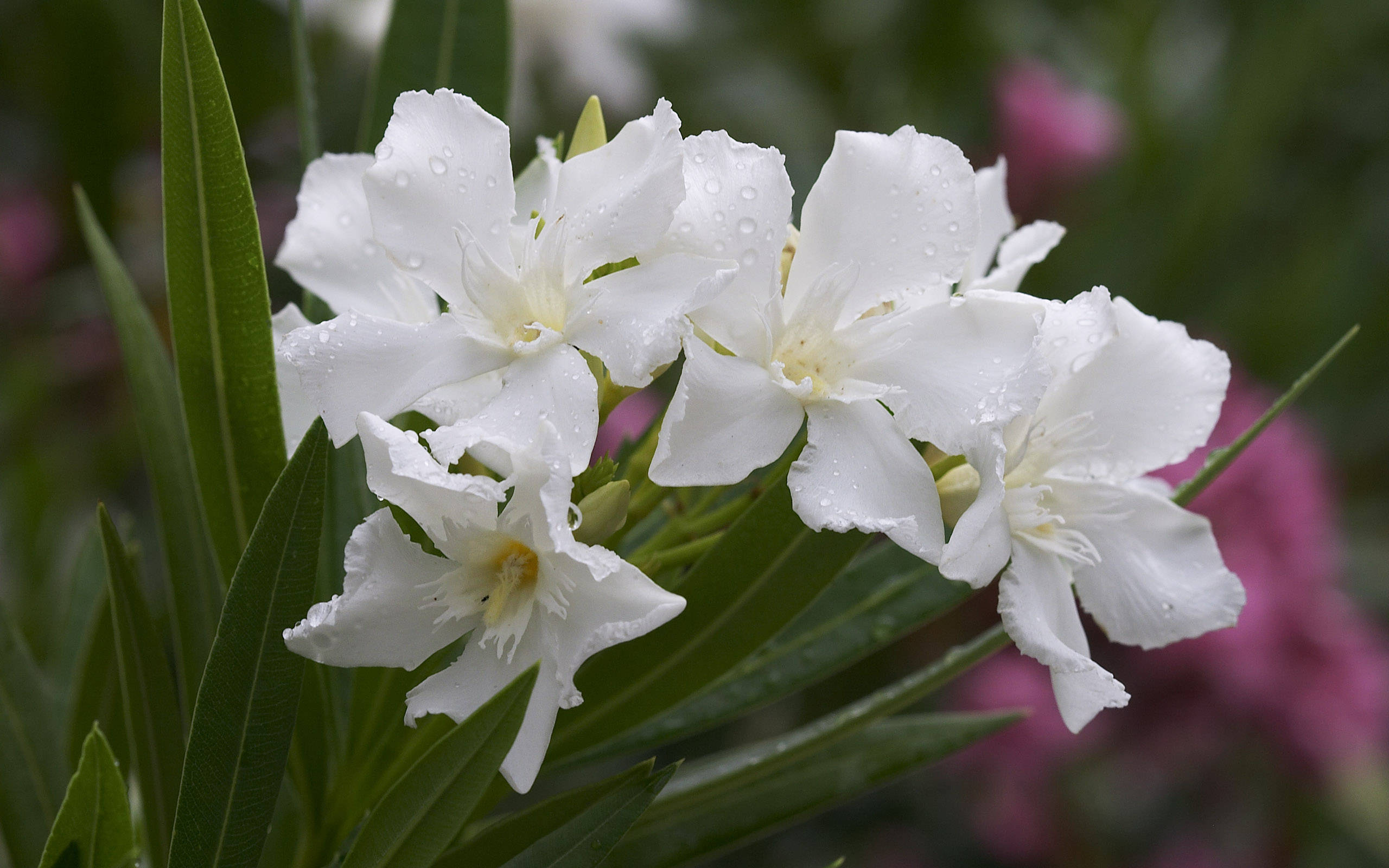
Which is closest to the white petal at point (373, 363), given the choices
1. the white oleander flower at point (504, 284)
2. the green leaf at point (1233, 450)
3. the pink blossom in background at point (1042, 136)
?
the white oleander flower at point (504, 284)

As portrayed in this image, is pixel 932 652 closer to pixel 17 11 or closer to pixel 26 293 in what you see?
pixel 26 293

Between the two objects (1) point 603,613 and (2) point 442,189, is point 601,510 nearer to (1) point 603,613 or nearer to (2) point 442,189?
(1) point 603,613

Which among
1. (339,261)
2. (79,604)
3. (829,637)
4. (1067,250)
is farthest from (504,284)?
(1067,250)

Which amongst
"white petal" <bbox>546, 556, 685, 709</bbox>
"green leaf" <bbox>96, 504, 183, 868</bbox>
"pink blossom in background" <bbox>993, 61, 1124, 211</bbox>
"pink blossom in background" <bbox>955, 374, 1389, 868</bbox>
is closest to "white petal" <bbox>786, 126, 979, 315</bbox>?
"white petal" <bbox>546, 556, 685, 709</bbox>

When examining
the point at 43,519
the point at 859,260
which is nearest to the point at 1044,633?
the point at 859,260

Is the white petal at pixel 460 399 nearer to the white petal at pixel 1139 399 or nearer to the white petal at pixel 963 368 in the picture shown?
the white petal at pixel 963 368
